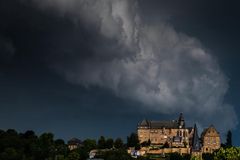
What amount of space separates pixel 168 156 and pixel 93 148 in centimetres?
2664

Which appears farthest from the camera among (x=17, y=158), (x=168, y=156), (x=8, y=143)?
(x=168, y=156)

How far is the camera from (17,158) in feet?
544

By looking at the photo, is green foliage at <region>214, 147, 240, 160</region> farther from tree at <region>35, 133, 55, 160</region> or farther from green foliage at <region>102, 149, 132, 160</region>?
tree at <region>35, 133, 55, 160</region>

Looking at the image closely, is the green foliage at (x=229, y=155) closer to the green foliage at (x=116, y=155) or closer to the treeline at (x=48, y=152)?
the treeline at (x=48, y=152)

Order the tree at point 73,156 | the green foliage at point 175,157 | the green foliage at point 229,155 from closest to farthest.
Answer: the green foliage at point 229,155 → the tree at point 73,156 → the green foliage at point 175,157

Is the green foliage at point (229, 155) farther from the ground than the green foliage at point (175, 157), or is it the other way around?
the green foliage at point (175, 157)

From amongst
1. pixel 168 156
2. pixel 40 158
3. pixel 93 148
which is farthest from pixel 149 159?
pixel 40 158

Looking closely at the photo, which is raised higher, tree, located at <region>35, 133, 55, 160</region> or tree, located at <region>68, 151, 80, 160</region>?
tree, located at <region>35, 133, 55, 160</region>

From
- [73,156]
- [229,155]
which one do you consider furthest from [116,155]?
[229,155]

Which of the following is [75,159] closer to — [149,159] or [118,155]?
[118,155]

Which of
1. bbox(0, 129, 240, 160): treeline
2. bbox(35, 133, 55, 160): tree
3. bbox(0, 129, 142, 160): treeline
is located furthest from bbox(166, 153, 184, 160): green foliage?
bbox(35, 133, 55, 160): tree

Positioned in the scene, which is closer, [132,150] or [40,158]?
[40,158]

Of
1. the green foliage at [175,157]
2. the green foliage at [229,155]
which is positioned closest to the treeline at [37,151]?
the green foliage at [175,157]

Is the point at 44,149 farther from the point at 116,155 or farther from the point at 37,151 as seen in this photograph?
the point at 116,155
